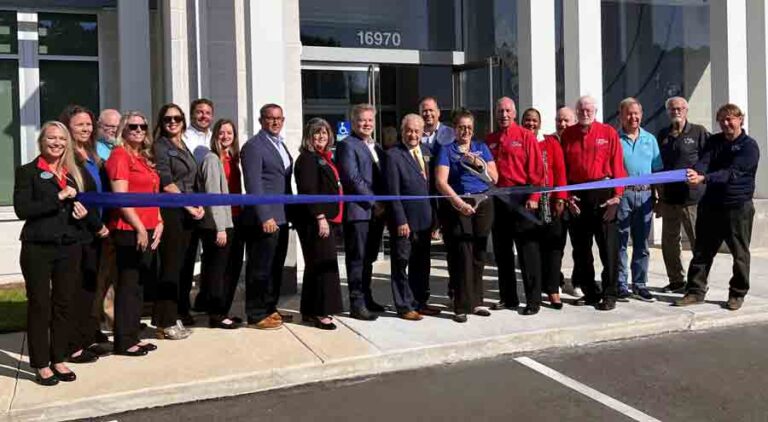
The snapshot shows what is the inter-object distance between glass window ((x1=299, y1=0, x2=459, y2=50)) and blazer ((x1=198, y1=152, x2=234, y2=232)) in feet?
20.5

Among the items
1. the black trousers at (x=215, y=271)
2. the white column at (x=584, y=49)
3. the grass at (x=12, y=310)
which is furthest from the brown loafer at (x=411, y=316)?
the white column at (x=584, y=49)

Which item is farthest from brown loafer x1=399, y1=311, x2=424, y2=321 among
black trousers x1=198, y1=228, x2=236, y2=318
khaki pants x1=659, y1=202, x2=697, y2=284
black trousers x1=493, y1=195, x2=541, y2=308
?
khaki pants x1=659, y1=202, x2=697, y2=284

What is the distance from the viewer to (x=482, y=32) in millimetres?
13188

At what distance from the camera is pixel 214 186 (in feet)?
20.7

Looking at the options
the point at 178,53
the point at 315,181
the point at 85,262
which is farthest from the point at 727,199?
the point at 178,53

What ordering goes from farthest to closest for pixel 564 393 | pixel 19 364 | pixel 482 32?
pixel 482 32, pixel 19 364, pixel 564 393

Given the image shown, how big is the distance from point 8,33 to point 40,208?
6.34 meters

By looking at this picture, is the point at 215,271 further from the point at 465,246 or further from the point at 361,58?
the point at 361,58

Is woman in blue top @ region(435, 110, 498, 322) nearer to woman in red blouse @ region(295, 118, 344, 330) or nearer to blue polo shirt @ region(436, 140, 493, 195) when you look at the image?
blue polo shirt @ region(436, 140, 493, 195)

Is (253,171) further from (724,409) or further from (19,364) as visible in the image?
(724,409)

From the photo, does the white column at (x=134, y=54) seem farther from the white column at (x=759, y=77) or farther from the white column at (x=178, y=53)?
the white column at (x=759, y=77)

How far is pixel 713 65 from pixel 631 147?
4844 mm

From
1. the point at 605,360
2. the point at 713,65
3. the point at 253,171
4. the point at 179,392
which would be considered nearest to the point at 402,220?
the point at 253,171

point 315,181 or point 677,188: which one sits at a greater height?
point 315,181
